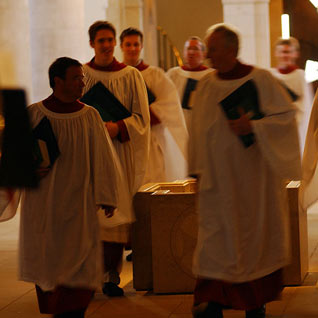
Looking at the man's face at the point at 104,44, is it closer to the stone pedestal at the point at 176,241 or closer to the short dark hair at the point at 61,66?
the stone pedestal at the point at 176,241

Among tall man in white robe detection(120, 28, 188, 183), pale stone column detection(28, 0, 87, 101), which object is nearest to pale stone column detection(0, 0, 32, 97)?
pale stone column detection(28, 0, 87, 101)

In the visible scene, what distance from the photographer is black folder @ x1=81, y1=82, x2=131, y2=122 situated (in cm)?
770

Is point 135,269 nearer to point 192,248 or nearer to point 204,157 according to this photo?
point 192,248

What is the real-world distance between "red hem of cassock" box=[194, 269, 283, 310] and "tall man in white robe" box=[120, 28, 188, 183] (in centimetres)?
259

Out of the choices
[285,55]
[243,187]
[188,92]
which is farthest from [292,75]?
[243,187]

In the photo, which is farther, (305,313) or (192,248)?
(192,248)

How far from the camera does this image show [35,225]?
614 cm

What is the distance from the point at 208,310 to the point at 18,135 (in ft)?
7.36

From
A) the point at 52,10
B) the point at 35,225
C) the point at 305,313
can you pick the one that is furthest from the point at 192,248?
the point at 52,10

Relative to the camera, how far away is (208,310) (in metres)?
6.02

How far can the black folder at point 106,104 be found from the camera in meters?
7.70

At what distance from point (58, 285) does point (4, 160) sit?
2.83 ft

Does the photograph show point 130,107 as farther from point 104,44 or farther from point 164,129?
point 164,129

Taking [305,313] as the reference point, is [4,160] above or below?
above
